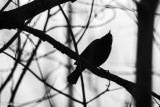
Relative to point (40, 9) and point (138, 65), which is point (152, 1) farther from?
point (40, 9)

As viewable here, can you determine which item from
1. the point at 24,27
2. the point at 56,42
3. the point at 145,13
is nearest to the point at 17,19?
the point at 24,27

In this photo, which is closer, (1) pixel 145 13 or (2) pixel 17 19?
(1) pixel 145 13

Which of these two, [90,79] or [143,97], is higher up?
[90,79]

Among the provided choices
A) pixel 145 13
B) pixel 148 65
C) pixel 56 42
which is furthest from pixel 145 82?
pixel 56 42

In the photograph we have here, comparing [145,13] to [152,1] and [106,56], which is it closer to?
[152,1]

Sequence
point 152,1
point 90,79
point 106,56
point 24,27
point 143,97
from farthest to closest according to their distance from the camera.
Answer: point 106,56, point 90,79, point 24,27, point 152,1, point 143,97

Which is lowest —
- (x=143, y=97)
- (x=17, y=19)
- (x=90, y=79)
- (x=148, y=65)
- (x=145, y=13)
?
(x=143, y=97)

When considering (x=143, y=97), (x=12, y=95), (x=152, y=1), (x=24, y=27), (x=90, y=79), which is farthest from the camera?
(x=90, y=79)

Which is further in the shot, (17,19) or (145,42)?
(17,19)

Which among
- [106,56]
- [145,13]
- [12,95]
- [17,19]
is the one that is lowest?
[145,13]
